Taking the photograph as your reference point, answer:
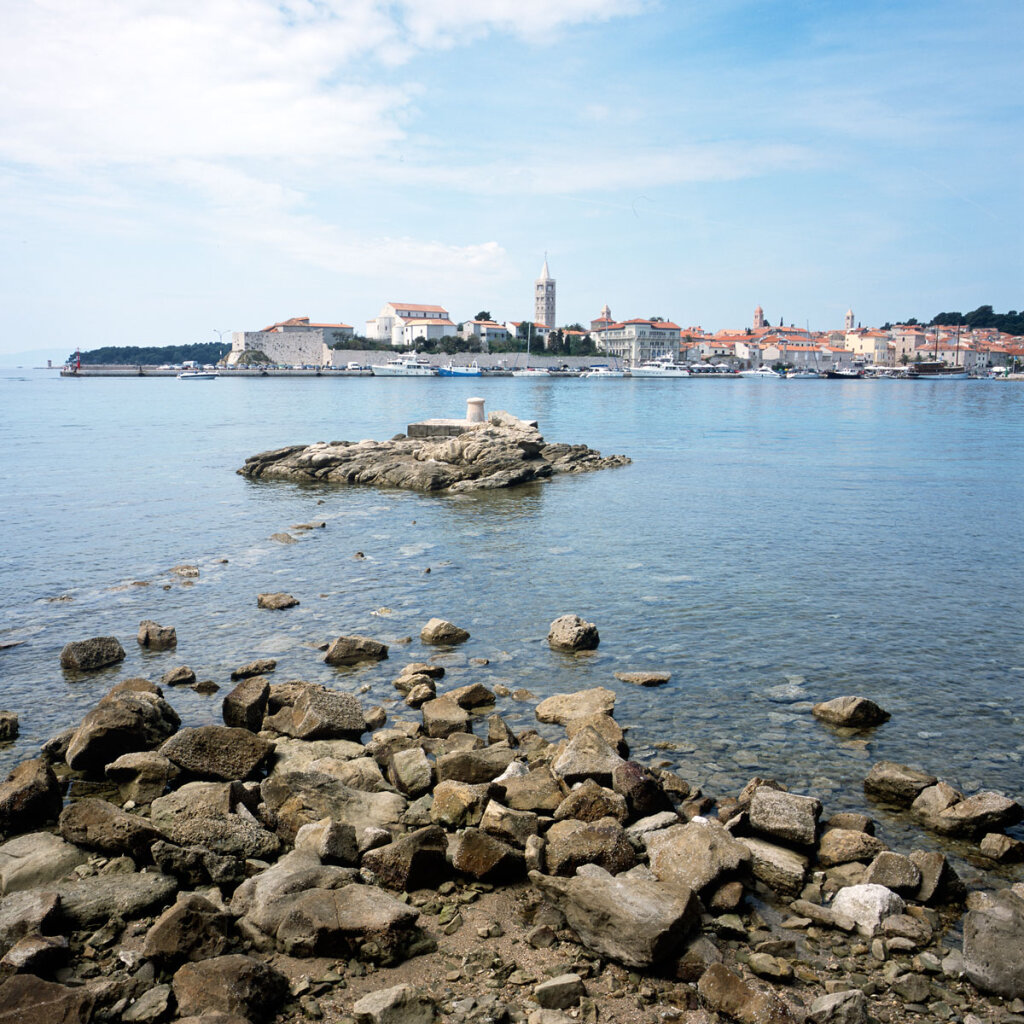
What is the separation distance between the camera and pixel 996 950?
221 inches

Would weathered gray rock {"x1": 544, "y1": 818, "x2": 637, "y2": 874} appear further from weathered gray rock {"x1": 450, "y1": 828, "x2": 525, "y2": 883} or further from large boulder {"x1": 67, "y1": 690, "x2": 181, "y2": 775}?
large boulder {"x1": 67, "y1": 690, "x2": 181, "y2": 775}

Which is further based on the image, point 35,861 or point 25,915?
point 35,861

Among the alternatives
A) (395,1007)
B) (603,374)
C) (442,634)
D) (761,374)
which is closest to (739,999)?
(395,1007)

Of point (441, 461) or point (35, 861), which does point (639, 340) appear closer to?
point (441, 461)

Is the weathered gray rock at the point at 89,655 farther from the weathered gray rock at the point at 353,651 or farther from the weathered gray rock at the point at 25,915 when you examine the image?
the weathered gray rock at the point at 25,915

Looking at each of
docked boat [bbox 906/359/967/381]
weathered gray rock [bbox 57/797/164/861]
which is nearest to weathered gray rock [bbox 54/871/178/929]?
weathered gray rock [bbox 57/797/164/861]

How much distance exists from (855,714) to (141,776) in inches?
311

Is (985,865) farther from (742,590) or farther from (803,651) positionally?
(742,590)

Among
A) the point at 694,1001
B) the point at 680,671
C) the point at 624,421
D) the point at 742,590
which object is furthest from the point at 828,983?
the point at 624,421

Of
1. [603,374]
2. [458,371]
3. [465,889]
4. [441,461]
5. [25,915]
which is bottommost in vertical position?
[465,889]

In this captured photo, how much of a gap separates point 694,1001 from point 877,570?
46.5 feet

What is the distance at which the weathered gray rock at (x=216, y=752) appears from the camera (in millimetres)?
8289

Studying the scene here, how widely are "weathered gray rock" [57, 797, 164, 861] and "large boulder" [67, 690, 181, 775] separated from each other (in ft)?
5.37

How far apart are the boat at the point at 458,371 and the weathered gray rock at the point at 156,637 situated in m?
144
